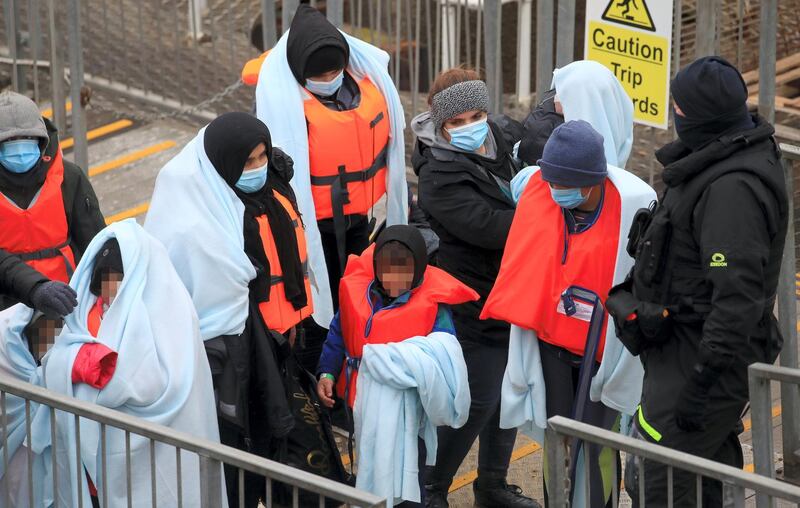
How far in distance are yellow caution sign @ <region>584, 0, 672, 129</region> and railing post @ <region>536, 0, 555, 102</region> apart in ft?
2.53

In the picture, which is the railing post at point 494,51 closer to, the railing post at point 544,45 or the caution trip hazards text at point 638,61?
the railing post at point 544,45

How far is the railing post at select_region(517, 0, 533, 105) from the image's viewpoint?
27.4 ft

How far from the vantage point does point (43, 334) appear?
497 centimetres

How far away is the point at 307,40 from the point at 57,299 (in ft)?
6.53

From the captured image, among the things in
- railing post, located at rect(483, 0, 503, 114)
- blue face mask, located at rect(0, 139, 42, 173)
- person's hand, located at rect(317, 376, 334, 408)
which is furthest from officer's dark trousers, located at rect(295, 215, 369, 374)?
railing post, located at rect(483, 0, 503, 114)

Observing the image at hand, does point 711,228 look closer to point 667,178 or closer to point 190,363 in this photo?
point 667,178

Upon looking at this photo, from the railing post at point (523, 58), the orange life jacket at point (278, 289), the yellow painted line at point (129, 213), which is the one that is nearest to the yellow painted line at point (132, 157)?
the yellow painted line at point (129, 213)

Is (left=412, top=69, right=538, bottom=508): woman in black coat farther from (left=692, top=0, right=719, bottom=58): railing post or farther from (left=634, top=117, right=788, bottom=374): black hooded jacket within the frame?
(left=692, top=0, right=719, bottom=58): railing post

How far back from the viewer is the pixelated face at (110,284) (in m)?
4.75

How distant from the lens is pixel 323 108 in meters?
6.30

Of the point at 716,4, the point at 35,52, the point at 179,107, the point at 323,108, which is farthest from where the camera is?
the point at 179,107

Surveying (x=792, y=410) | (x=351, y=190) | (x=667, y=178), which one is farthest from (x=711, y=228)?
(x=351, y=190)

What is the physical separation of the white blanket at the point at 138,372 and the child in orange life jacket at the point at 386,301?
0.74m

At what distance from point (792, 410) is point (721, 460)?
1209 mm
